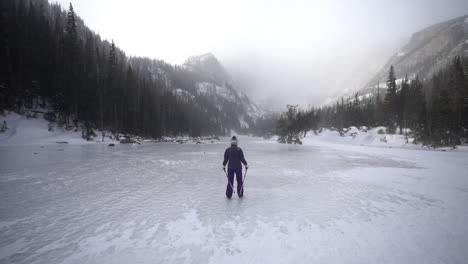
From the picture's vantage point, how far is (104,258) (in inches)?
134

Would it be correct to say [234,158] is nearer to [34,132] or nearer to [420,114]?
[34,132]

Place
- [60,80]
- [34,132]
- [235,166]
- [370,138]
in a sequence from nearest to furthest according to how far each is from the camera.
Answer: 1. [235,166]
2. [34,132]
3. [60,80]
4. [370,138]

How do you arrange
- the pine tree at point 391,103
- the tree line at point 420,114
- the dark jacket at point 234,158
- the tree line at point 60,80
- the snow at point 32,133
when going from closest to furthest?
the dark jacket at point 234,158 < the snow at point 32,133 < the tree line at point 420,114 < the tree line at point 60,80 < the pine tree at point 391,103

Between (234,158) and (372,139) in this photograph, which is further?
(372,139)

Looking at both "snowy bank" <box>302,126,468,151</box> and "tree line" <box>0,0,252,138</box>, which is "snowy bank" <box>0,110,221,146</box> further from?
"snowy bank" <box>302,126,468,151</box>

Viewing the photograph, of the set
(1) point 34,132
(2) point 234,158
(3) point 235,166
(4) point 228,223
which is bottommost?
(4) point 228,223

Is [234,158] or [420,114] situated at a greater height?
[420,114]

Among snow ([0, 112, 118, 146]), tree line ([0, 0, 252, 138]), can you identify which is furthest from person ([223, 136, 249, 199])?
tree line ([0, 0, 252, 138])

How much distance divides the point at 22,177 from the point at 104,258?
10.6 meters

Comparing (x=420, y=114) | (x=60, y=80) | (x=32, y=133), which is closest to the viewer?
(x=32, y=133)

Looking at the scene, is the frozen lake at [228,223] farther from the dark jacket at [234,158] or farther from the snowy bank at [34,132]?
the snowy bank at [34,132]

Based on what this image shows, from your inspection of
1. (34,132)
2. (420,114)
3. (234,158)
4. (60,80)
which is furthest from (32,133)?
(420,114)

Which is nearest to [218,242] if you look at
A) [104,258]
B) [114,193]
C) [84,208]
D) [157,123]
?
[104,258]

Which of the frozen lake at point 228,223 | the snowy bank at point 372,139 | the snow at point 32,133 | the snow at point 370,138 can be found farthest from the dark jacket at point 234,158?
the snow at point 370,138
